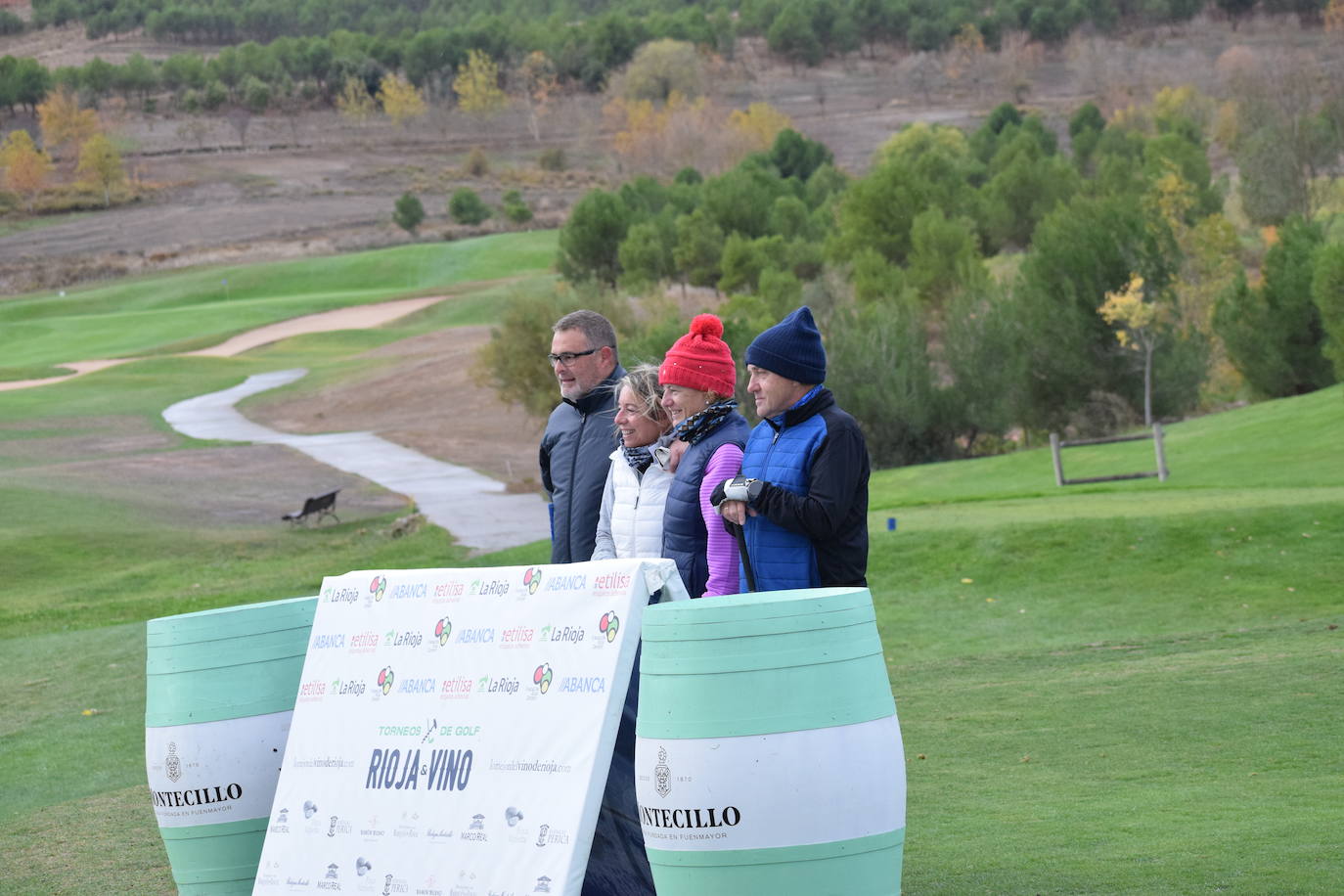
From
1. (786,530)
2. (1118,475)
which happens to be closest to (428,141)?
(1118,475)

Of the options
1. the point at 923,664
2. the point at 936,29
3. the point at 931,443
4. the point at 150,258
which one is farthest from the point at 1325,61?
the point at 923,664

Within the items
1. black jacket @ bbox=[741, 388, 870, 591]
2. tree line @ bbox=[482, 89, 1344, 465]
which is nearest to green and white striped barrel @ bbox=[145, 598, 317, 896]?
black jacket @ bbox=[741, 388, 870, 591]

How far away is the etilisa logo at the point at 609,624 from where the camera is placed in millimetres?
4969

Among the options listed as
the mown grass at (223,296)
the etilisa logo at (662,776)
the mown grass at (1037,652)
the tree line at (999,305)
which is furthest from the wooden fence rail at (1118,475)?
the mown grass at (223,296)

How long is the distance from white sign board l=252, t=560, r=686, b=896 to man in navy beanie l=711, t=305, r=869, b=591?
1.14ft

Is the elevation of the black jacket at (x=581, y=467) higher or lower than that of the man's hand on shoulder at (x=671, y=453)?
lower

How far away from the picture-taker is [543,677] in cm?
510

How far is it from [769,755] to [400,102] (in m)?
144

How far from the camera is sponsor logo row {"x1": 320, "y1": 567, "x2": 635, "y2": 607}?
506 centimetres

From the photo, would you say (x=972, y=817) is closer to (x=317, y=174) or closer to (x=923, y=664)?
(x=923, y=664)

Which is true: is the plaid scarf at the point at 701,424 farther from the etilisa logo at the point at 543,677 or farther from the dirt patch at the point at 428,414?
→ the dirt patch at the point at 428,414

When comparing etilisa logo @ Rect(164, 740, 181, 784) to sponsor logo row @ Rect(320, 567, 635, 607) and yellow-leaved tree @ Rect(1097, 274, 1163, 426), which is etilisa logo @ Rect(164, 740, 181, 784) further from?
yellow-leaved tree @ Rect(1097, 274, 1163, 426)

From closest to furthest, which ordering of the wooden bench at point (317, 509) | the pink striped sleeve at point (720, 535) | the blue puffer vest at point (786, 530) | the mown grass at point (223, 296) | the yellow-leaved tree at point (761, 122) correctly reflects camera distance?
the blue puffer vest at point (786, 530) → the pink striped sleeve at point (720, 535) → the wooden bench at point (317, 509) → the mown grass at point (223, 296) → the yellow-leaved tree at point (761, 122)

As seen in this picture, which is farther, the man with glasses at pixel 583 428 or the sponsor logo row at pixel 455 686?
the man with glasses at pixel 583 428
